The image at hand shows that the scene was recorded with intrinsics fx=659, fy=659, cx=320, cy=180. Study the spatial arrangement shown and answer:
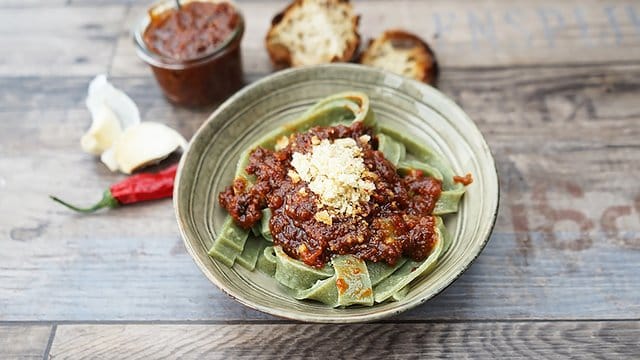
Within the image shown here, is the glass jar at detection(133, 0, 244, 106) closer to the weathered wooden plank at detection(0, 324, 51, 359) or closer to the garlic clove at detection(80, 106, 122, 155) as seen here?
the garlic clove at detection(80, 106, 122, 155)

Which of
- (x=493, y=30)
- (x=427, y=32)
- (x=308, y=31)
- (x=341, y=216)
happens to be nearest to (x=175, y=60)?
(x=308, y=31)

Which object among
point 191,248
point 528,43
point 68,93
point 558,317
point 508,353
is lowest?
point 68,93

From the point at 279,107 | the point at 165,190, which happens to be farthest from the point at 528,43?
the point at 165,190

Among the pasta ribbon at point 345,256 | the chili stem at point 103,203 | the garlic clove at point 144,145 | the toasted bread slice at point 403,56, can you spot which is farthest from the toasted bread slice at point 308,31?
the chili stem at point 103,203

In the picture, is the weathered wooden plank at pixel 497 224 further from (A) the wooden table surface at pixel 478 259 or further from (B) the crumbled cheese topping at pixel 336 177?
(B) the crumbled cheese topping at pixel 336 177

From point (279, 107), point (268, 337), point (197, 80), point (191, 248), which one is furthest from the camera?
point (197, 80)

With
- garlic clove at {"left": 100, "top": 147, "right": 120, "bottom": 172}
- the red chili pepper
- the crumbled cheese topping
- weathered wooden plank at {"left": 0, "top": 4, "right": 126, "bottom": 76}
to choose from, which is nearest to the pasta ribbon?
the crumbled cheese topping

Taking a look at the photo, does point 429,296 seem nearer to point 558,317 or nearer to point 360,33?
point 558,317
